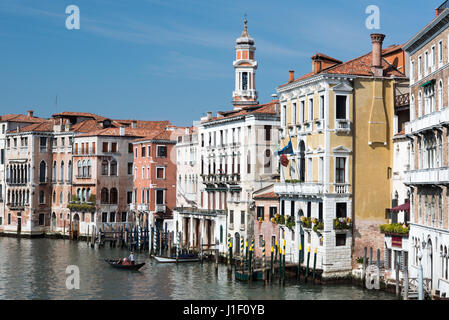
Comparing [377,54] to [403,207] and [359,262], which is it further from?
[359,262]

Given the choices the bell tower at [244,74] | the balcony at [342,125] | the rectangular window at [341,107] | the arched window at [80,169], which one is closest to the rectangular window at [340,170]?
the balcony at [342,125]

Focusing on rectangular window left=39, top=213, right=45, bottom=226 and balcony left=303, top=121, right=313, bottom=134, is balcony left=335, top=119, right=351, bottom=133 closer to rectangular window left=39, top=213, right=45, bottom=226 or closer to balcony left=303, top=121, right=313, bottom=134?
balcony left=303, top=121, right=313, bottom=134

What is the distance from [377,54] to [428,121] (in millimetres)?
8650

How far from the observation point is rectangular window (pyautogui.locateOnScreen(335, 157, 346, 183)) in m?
33.4

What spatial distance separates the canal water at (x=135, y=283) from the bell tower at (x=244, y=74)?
14310 millimetres

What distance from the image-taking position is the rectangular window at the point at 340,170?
33.4m

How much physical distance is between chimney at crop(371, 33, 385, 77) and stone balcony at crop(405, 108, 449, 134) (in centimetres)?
504

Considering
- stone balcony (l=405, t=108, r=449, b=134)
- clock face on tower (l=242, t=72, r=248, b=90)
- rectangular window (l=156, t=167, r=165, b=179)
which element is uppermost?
clock face on tower (l=242, t=72, r=248, b=90)

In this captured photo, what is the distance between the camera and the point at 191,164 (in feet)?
173

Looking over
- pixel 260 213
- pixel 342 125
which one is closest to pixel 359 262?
pixel 342 125

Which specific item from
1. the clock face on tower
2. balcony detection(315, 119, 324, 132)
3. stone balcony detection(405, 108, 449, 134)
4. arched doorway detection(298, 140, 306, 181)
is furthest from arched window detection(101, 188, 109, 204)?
stone balcony detection(405, 108, 449, 134)
